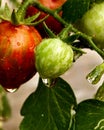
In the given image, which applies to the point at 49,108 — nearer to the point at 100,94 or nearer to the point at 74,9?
the point at 100,94

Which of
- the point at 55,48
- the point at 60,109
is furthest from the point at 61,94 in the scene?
the point at 55,48

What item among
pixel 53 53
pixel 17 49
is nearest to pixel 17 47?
pixel 17 49

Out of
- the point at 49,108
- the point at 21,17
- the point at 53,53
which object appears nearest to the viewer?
the point at 53,53

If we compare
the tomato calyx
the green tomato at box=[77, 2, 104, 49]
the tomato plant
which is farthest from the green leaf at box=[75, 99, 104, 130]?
the tomato calyx

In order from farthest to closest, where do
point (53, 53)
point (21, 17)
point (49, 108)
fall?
1. point (49, 108)
2. point (21, 17)
3. point (53, 53)

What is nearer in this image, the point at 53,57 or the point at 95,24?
the point at 53,57

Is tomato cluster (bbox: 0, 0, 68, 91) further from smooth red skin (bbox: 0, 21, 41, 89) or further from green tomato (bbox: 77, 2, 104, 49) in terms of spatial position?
green tomato (bbox: 77, 2, 104, 49)

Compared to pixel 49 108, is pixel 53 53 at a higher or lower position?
higher

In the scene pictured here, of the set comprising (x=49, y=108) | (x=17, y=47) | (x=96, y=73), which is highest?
(x=17, y=47)
